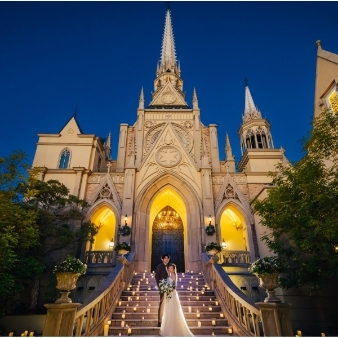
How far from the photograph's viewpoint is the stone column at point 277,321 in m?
5.63

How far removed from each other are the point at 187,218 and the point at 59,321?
14.0 m

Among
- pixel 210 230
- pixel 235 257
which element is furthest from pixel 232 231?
pixel 210 230

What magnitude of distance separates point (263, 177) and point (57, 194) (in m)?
17.1

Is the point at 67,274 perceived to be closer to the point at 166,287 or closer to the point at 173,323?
the point at 166,287

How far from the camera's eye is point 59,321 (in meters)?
5.59

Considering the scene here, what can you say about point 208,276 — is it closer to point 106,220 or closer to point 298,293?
point 298,293

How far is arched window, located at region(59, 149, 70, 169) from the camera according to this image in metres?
20.9

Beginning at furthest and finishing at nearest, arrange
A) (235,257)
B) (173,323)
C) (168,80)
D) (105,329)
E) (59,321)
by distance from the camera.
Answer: (168,80) → (235,257) → (105,329) → (173,323) → (59,321)

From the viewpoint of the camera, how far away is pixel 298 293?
11.4 meters

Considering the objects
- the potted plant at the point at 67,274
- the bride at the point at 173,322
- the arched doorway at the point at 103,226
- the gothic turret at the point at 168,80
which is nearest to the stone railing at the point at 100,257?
the arched doorway at the point at 103,226

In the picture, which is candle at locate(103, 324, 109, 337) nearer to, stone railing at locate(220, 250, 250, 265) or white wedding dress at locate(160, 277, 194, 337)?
white wedding dress at locate(160, 277, 194, 337)

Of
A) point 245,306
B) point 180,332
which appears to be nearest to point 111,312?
point 180,332

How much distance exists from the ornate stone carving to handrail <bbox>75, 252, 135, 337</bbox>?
35.9ft

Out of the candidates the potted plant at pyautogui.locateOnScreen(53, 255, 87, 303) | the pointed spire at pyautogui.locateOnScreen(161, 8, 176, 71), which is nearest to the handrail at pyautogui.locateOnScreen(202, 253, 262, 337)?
the potted plant at pyautogui.locateOnScreen(53, 255, 87, 303)
